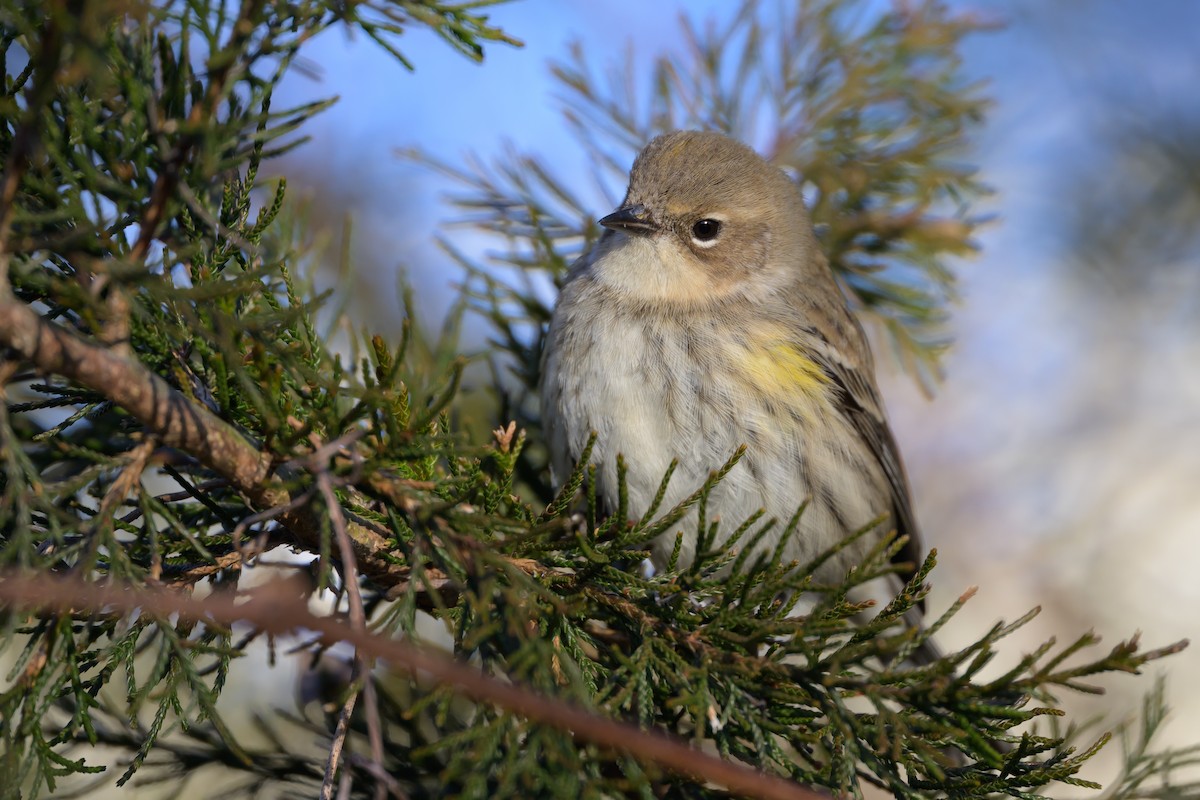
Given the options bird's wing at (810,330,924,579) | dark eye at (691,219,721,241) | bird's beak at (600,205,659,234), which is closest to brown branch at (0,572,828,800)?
bird's beak at (600,205,659,234)

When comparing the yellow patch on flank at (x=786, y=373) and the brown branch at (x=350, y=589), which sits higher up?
the yellow patch on flank at (x=786, y=373)

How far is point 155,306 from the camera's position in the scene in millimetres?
1840

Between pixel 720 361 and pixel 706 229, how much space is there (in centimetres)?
89

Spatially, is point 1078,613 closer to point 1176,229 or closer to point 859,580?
point 1176,229

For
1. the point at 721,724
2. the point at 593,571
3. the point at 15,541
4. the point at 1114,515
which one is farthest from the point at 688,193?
the point at 1114,515

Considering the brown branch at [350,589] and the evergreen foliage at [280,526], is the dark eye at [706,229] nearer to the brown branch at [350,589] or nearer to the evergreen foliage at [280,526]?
the evergreen foliage at [280,526]

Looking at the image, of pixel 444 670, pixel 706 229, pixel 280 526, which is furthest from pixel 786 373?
pixel 444 670

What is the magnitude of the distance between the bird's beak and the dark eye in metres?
0.24

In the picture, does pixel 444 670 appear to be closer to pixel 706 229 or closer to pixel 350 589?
pixel 350 589

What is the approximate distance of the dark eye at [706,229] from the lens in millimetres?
4180

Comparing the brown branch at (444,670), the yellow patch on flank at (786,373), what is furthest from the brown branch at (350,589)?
the yellow patch on flank at (786,373)

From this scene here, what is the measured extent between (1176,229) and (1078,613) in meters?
2.55

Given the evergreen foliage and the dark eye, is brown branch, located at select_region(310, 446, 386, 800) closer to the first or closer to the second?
the evergreen foliage

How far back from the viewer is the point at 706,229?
422 centimetres
